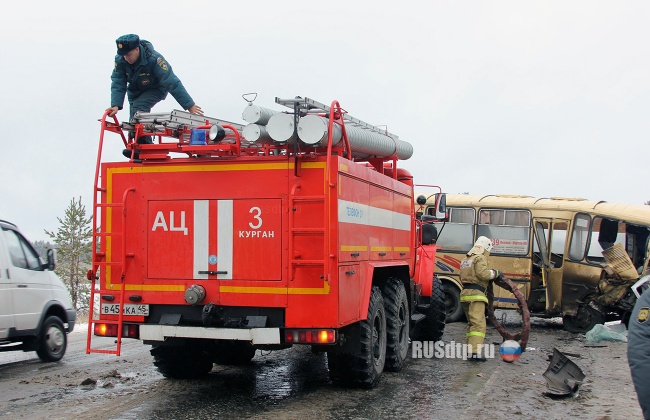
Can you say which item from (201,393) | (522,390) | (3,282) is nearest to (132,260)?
(201,393)

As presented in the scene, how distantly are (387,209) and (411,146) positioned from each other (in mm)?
2112

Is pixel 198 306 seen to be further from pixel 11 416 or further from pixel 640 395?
pixel 640 395

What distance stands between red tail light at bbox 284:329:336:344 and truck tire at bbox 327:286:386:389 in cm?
85

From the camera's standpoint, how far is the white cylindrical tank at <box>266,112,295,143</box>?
23.1 ft

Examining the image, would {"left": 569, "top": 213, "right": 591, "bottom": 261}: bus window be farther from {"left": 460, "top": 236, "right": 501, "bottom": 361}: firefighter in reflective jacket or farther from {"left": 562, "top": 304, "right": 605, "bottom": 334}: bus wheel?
{"left": 460, "top": 236, "right": 501, "bottom": 361}: firefighter in reflective jacket

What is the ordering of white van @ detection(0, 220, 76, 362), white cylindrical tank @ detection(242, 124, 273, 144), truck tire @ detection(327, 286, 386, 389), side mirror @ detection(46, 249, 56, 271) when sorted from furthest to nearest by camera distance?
side mirror @ detection(46, 249, 56, 271) < white van @ detection(0, 220, 76, 362) < truck tire @ detection(327, 286, 386, 389) < white cylindrical tank @ detection(242, 124, 273, 144)

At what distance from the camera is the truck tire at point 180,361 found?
857 centimetres

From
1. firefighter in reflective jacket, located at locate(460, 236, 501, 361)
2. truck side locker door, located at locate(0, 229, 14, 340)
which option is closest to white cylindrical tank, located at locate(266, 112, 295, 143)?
truck side locker door, located at locate(0, 229, 14, 340)

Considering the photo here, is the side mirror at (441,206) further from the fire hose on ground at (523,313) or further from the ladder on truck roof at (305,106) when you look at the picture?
the ladder on truck roof at (305,106)

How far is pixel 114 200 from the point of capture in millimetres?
7750

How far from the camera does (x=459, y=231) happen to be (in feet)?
54.1

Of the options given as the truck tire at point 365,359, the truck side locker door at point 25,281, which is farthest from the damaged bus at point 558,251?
the truck side locker door at point 25,281

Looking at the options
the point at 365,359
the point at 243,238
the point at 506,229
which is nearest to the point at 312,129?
the point at 243,238

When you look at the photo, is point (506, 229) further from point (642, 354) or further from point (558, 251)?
point (642, 354)
